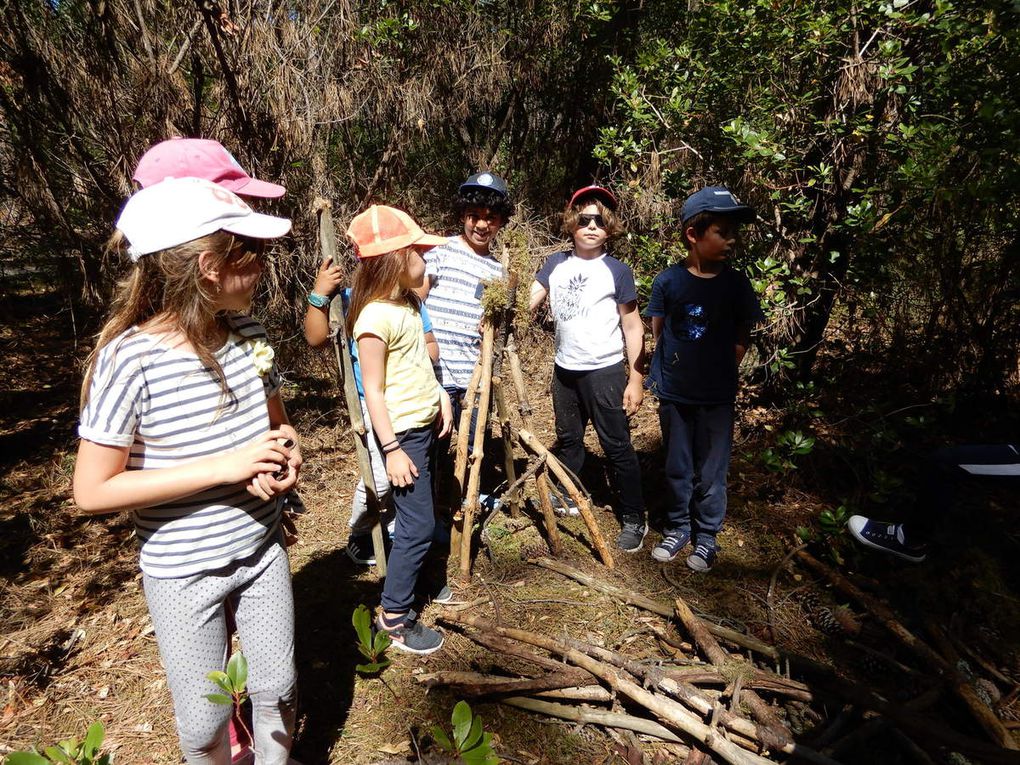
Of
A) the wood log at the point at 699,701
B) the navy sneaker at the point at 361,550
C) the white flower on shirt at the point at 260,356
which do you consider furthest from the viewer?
the navy sneaker at the point at 361,550

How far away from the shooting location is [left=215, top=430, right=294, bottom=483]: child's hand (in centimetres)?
162

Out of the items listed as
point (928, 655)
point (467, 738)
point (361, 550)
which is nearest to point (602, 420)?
Result: point (361, 550)

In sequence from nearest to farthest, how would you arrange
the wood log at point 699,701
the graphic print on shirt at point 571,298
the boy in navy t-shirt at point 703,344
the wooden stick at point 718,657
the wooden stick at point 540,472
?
the wood log at point 699,701
the wooden stick at point 718,657
the boy in navy t-shirt at point 703,344
the wooden stick at point 540,472
the graphic print on shirt at point 571,298

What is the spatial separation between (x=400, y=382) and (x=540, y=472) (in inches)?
49.9

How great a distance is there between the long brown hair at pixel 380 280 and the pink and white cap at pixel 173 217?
961 millimetres

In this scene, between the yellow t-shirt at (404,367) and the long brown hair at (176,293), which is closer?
the long brown hair at (176,293)

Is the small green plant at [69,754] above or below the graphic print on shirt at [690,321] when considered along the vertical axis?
below

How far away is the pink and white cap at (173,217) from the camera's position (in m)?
1.53

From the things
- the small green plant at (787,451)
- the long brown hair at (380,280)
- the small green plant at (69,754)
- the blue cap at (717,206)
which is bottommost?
the small green plant at (787,451)

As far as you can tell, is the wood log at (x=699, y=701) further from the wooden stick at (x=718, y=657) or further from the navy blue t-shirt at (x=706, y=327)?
the navy blue t-shirt at (x=706, y=327)

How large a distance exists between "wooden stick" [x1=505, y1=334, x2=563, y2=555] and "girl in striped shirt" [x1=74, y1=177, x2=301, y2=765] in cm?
163

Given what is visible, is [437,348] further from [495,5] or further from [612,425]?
[495,5]

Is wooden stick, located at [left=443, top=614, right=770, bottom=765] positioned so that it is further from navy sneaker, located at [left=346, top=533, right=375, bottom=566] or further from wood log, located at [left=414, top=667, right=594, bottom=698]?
navy sneaker, located at [left=346, top=533, right=375, bottom=566]

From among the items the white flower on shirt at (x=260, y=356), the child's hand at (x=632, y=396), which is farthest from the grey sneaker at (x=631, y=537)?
the white flower on shirt at (x=260, y=356)
